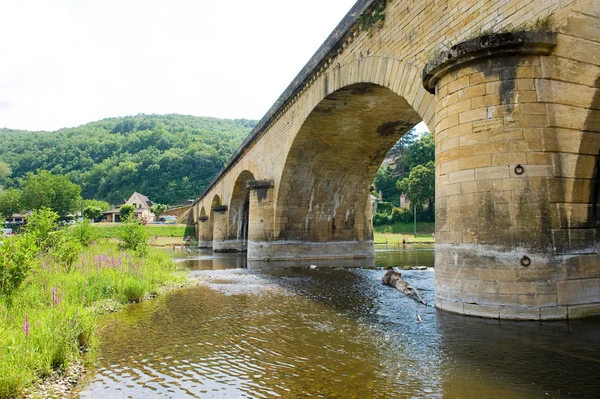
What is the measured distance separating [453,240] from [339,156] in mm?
12713

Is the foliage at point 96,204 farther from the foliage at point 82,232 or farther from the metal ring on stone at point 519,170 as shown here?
the metal ring on stone at point 519,170

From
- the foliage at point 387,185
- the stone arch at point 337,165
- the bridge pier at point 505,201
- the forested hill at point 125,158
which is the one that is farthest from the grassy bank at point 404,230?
the forested hill at point 125,158

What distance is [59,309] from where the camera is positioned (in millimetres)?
5168

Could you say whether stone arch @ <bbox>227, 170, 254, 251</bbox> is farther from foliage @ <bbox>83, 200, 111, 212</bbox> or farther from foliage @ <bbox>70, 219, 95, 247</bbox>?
foliage @ <bbox>83, 200, 111, 212</bbox>

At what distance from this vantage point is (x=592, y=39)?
6.00 meters

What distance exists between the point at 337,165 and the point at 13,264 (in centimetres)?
1494

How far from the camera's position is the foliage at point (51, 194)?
61.8 m

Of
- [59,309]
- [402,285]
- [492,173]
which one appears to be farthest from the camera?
[402,285]

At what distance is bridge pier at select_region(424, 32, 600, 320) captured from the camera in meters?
5.68

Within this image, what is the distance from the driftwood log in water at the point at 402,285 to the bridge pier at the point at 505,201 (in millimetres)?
2175

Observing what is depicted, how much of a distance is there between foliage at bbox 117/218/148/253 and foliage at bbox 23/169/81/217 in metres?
54.9

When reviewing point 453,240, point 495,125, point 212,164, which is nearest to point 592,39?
point 495,125

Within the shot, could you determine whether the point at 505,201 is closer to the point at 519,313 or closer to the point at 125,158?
the point at 519,313

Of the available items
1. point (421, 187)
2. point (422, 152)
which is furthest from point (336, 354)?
point (422, 152)
